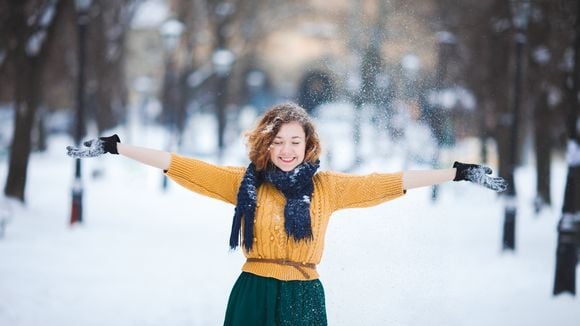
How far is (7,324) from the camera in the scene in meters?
6.83

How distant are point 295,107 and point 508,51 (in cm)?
1743

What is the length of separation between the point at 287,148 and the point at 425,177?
0.75 m

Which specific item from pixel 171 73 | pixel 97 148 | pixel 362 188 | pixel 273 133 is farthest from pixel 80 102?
pixel 171 73

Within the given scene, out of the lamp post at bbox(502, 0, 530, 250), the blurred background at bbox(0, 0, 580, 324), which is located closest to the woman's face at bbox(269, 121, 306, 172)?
the blurred background at bbox(0, 0, 580, 324)

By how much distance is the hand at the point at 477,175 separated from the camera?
4004mm

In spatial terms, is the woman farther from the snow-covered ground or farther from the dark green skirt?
the snow-covered ground

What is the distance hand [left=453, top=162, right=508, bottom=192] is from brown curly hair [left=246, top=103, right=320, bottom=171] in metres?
0.76

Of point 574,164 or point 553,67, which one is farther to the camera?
point 553,67

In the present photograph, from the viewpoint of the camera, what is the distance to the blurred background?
Result: 42.1ft

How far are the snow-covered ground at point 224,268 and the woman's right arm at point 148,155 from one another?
1.29 metres

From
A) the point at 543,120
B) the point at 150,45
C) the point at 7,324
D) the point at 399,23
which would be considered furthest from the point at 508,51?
the point at 150,45

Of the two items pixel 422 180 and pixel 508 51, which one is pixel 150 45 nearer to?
pixel 508 51

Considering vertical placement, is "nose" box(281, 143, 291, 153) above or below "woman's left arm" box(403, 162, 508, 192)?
above

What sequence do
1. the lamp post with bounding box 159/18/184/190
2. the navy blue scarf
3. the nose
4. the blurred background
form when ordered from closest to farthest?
the navy blue scarf
the nose
the blurred background
the lamp post with bounding box 159/18/184/190
